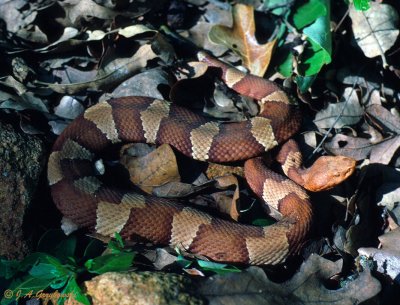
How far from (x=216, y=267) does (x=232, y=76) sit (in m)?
2.29

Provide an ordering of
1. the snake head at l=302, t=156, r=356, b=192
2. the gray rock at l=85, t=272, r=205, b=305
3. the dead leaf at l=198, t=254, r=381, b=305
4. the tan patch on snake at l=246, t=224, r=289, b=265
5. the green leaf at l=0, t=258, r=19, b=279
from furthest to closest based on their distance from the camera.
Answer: the snake head at l=302, t=156, r=356, b=192 → the tan patch on snake at l=246, t=224, r=289, b=265 → the green leaf at l=0, t=258, r=19, b=279 → the dead leaf at l=198, t=254, r=381, b=305 → the gray rock at l=85, t=272, r=205, b=305

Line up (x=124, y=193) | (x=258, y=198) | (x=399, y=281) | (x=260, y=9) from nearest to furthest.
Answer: (x=399, y=281)
(x=124, y=193)
(x=258, y=198)
(x=260, y=9)

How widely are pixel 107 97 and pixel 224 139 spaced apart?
132 cm

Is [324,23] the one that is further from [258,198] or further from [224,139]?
[258,198]

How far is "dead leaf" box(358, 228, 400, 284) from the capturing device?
4.12 metres

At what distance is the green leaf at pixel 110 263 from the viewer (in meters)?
3.74

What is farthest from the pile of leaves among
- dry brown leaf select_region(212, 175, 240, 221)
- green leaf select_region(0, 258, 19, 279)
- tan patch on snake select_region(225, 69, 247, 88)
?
green leaf select_region(0, 258, 19, 279)

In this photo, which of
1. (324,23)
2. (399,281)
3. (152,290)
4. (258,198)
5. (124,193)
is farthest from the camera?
(324,23)

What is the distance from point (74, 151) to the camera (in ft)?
16.0

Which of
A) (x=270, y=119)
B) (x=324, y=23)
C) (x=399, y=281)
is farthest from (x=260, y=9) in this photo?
(x=399, y=281)

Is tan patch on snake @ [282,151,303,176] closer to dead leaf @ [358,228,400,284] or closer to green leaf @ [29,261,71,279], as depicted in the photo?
dead leaf @ [358,228,400,284]

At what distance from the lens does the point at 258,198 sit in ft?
16.3

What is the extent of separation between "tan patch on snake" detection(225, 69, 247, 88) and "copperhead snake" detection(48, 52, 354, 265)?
0.04 feet

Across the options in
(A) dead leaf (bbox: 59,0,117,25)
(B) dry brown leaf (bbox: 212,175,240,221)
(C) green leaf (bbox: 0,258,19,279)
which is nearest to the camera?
(C) green leaf (bbox: 0,258,19,279)
